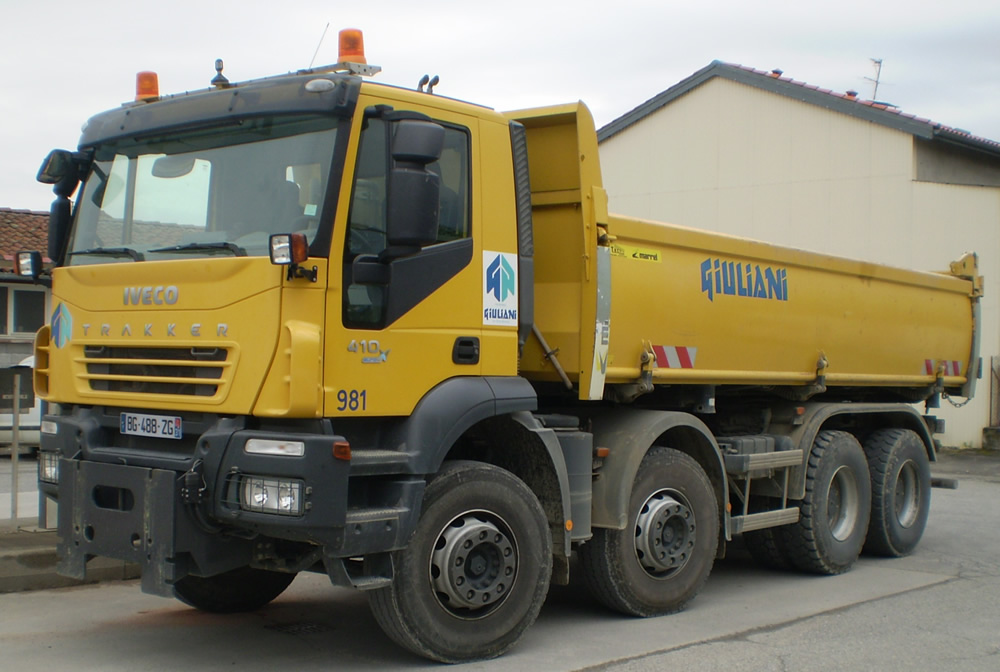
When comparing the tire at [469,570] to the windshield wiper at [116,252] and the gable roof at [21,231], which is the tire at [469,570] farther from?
the gable roof at [21,231]

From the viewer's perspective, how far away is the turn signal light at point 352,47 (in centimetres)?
605

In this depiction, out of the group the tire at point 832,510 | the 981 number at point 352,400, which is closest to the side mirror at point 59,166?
the 981 number at point 352,400

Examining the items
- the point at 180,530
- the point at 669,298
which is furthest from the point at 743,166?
the point at 180,530

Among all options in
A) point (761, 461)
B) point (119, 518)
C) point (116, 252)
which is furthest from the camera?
point (761, 461)

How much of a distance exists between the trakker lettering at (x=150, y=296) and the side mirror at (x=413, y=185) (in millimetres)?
1162

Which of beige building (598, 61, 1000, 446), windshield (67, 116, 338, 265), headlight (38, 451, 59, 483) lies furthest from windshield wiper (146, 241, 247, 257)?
beige building (598, 61, 1000, 446)

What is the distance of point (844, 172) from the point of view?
20406 millimetres

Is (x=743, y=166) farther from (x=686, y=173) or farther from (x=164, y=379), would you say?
(x=164, y=379)

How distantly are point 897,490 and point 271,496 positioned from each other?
22.8ft

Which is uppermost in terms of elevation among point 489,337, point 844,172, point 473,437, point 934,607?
point 844,172

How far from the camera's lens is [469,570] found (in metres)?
5.99

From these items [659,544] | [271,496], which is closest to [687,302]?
[659,544]

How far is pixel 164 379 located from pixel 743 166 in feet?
58.4

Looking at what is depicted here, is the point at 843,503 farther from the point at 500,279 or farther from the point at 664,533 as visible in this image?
the point at 500,279
